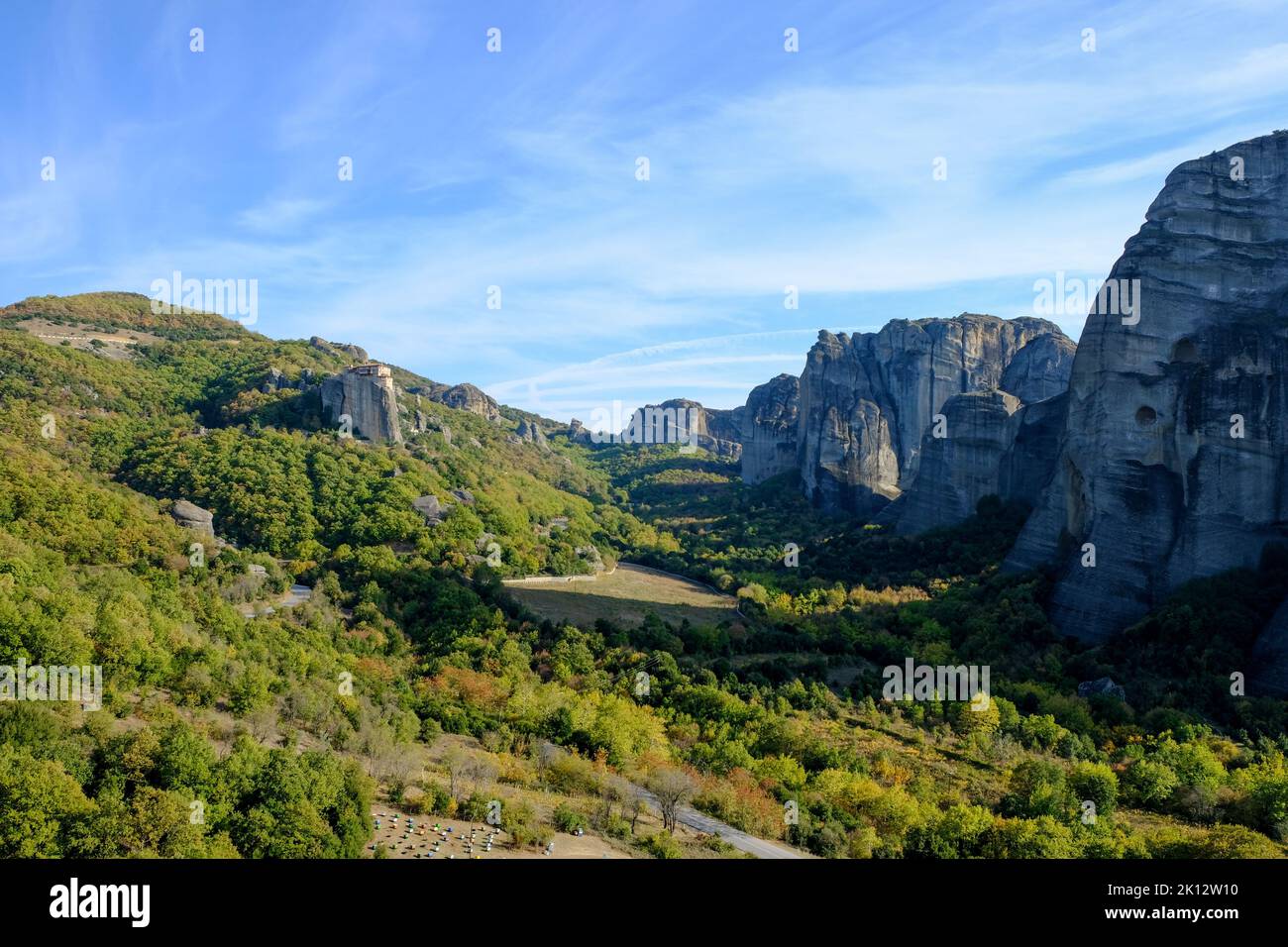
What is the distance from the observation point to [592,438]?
17150 cm

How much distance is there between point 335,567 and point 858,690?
2665 cm

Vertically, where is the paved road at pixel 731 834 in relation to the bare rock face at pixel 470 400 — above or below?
below

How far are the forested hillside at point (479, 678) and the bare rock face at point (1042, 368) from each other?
2679cm

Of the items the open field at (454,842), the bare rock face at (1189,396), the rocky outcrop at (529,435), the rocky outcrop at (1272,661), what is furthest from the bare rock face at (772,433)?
the open field at (454,842)

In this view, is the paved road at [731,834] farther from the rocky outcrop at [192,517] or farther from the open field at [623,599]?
the rocky outcrop at [192,517]

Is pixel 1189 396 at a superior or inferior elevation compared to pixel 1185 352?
inferior

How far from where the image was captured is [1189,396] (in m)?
38.0

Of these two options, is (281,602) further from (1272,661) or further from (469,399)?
(469,399)

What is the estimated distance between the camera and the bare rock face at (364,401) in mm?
64938

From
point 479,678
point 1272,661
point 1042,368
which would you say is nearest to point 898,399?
point 1042,368

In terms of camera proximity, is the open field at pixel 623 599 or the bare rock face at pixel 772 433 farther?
the bare rock face at pixel 772 433

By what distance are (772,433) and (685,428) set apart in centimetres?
5382
